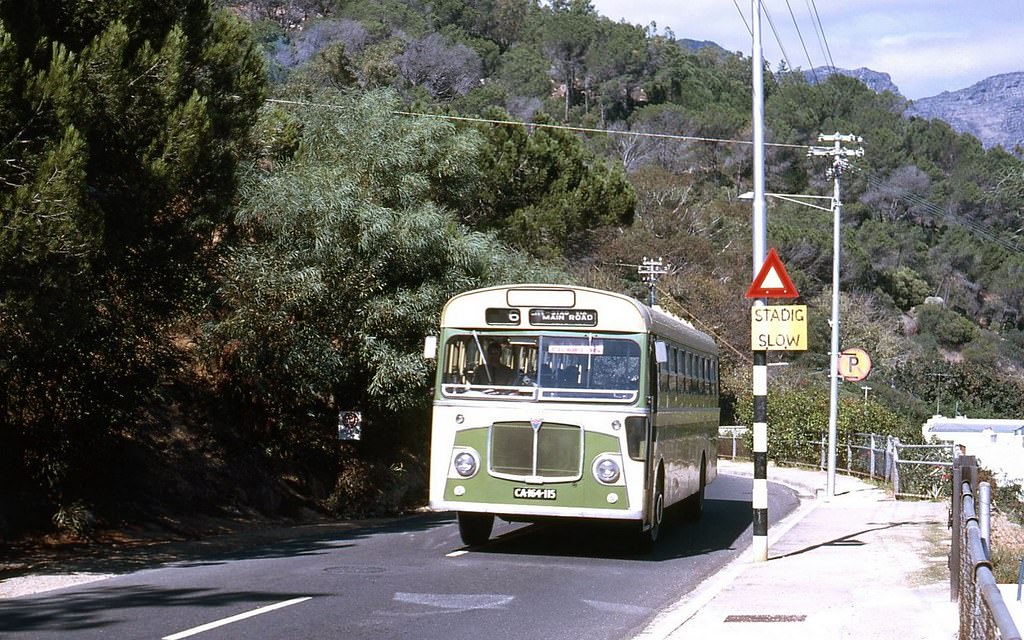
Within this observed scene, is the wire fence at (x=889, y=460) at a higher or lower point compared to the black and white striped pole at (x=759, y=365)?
lower

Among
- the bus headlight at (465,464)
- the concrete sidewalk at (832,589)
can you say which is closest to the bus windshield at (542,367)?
the bus headlight at (465,464)

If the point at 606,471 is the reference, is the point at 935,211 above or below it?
above

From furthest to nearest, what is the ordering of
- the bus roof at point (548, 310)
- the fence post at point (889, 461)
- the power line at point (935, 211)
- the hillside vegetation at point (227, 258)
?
the power line at point (935, 211)
the fence post at point (889, 461)
the bus roof at point (548, 310)
the hillside vegetation at point (227, 258)

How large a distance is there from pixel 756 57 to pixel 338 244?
10645 mm

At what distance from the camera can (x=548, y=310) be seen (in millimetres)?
15883

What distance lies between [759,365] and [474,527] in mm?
4298

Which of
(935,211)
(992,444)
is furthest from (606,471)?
(935,211)

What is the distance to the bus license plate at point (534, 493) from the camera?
49.6ft

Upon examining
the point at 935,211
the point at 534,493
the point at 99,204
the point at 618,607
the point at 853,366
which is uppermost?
the point at 935,211

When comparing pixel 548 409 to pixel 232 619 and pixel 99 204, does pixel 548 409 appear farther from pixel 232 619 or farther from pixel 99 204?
pixel 99 204

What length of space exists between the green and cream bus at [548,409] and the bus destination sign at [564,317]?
0.04 feet

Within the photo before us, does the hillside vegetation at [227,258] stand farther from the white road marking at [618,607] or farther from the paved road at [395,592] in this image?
the white road marking at [618,607]

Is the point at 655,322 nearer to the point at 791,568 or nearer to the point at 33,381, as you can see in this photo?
the point at 791,568

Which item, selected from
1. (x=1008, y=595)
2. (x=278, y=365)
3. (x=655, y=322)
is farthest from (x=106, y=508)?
(x=1008, y=595)
